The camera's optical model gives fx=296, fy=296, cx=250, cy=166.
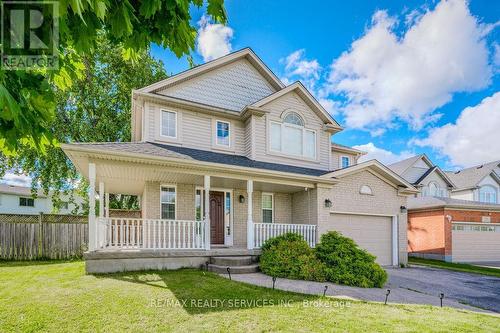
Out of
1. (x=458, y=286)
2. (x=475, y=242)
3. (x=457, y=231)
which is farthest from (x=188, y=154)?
(x=475, y=242)

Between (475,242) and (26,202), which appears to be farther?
(26,202)

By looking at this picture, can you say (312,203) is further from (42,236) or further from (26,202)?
(26,202)

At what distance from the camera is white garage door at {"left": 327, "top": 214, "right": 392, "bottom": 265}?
12742mm

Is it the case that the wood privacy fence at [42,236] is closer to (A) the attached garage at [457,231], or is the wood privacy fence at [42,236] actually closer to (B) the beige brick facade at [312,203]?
(B) the beige brick facade at [312,203]

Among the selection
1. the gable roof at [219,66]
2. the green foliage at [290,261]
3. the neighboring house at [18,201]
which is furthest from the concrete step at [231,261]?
the neighboring house at [18,201]

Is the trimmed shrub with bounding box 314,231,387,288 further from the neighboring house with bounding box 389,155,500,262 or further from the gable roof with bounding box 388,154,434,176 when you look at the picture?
the gable roof with bounding box 388,154,434,176

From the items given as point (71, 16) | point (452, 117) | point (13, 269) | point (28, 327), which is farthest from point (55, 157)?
point (452, 117)

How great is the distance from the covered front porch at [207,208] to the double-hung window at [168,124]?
75.4 inches

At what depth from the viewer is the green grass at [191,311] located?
191 inches

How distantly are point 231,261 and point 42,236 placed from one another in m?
9.39

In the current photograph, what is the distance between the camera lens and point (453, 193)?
29703 mm

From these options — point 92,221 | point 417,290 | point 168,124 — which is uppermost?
point 168,124

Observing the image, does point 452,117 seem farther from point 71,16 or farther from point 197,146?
point 71,16

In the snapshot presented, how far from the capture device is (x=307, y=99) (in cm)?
1373
